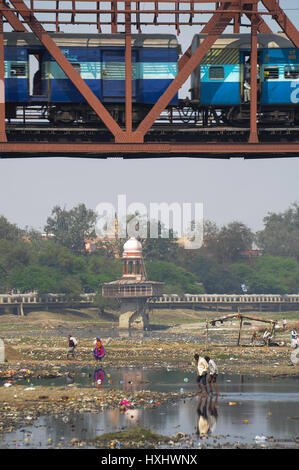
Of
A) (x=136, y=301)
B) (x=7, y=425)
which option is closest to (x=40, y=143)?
(x=7, y=425)

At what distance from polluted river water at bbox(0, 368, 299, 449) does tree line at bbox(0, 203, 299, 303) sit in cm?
7341

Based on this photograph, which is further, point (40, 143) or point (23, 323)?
point (23, 323)

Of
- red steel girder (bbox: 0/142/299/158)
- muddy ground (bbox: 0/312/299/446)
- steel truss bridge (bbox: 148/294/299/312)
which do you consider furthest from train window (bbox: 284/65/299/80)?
steel truss bridge (bbox: 148/294/299/312)

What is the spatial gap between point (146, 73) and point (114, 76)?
1123mm

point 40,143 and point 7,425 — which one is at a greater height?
point 40,143

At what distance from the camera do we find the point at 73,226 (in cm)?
16225

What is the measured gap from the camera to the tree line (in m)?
118

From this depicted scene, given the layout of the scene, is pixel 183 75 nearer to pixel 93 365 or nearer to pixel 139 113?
pixel 139 113

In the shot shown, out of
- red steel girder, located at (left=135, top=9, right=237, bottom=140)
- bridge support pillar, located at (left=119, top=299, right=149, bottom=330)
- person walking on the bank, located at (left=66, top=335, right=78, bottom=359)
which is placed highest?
red steel girder, located at (left=135, top=9, right=237, bottom=140)

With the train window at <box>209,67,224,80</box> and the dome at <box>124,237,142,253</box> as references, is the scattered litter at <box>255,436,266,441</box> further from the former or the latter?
the dome at <box>124,237,142,253</box>

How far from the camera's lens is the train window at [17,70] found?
97.7 ft

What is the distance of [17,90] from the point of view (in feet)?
97.6
